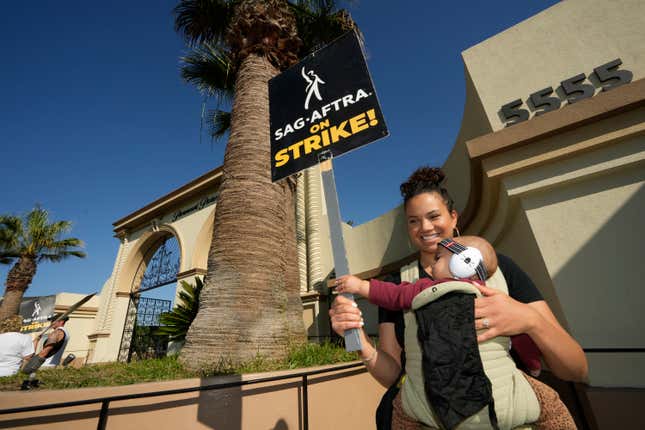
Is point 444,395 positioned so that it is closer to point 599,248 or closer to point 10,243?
point 599,248

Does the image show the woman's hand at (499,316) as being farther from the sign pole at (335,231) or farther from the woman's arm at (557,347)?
the sign pole at (335,231)

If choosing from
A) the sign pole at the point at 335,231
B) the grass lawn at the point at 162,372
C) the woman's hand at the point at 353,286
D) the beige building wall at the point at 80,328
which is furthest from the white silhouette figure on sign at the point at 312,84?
the beige building wall at the point at 80,328

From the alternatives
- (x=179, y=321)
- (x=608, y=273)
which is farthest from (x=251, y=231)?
(x=179, y=321)

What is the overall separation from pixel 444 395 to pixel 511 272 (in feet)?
2.29

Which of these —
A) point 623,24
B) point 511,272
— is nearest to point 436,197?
point 511,272

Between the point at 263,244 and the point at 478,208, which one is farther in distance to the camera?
the point at 478,208

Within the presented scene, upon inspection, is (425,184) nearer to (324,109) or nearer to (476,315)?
(476,315)

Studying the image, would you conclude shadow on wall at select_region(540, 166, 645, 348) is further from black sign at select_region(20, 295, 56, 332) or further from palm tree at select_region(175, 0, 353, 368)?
black sign at select_region(20, 295, 56, 332)

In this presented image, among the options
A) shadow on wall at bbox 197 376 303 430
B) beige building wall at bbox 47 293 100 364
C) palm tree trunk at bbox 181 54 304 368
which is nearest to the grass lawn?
palm tree trunk at bbox 181 54 304 368

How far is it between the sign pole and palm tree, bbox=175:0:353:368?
245 cm

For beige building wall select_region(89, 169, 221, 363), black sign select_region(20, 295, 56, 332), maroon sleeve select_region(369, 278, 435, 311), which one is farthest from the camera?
black sign select_region(20, 295, 56, 332)

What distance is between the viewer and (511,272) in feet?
4.41

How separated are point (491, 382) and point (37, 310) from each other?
3195 cm

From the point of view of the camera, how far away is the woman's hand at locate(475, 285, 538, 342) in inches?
39.9
